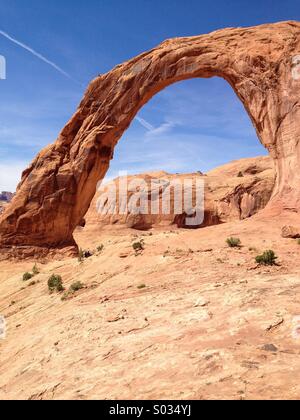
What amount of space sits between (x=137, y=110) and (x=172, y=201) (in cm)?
2286

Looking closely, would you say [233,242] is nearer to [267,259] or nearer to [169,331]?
[267,259]

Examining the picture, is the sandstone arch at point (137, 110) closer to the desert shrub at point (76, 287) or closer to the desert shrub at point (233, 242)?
the desert shrub at point (233, 242)

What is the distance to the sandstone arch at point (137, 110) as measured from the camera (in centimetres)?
1520

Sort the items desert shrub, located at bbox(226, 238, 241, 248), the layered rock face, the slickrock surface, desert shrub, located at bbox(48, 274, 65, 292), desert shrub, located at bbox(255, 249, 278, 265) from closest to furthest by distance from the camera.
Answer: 1. the slickrock surface
2. desert shrub, located at bbox(255, 249, 278, 265)
3. desert shrub, located at bbox(226, 238, 241, 248)
4. desert shrub, located at bbox(48, 274, 65, 292)
5. the layered rock face

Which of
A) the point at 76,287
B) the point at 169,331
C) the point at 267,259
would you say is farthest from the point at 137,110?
the point at 169,331

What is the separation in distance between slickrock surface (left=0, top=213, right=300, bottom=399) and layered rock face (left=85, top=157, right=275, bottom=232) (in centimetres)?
2665

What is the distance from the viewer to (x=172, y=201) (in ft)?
140

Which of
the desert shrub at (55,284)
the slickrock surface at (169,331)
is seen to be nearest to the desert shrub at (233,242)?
the slickrock surface at (169,331)

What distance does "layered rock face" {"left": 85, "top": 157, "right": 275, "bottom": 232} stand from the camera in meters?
38.2

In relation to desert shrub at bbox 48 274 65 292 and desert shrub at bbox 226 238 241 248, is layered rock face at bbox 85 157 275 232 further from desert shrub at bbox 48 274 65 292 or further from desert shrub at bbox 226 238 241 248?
desert shrub at bbox 48 274 65 292

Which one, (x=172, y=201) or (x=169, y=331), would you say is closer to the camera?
(x=169, y=331)

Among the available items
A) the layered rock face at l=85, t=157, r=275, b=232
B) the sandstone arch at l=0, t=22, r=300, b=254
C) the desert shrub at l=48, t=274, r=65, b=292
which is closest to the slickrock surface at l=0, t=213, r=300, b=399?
the desert shrub at l=48, t=274, r=65, b=292

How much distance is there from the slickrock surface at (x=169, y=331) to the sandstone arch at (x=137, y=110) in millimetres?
5868

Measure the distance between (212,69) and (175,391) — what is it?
17079 mm
